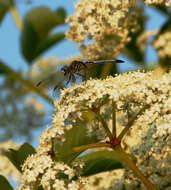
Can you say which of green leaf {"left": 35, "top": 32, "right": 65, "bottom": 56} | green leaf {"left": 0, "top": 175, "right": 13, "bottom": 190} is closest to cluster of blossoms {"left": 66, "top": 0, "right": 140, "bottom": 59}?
green leaf {"left": 0, "top": 175, "right": 13, "bottom": 190}

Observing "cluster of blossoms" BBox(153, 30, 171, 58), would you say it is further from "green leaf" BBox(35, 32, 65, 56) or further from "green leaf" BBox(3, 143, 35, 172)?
"green leaf" BBox(3, 143, 35, 172)

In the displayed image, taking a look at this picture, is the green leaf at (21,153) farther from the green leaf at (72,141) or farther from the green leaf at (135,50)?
the green leaf at (135,50)

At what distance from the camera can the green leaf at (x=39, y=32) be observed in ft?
18.5

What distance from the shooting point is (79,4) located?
346 cm

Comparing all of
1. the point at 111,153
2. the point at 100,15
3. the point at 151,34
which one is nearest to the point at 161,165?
the point at 111,153

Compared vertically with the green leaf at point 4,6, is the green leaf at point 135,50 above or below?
below

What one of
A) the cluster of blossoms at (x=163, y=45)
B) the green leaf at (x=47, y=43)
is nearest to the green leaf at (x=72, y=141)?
the green leaf at (x=47, y=43)

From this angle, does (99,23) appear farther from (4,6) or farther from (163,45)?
(4,6)

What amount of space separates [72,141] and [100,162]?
25 centimetres

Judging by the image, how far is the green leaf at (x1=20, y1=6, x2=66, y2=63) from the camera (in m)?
5.64

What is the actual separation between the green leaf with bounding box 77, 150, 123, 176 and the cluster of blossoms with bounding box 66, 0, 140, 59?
98 cm

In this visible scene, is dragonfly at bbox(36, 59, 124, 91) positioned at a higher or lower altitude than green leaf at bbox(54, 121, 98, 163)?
higher

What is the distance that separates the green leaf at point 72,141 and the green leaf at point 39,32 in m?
2.95

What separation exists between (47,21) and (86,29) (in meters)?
3.02
